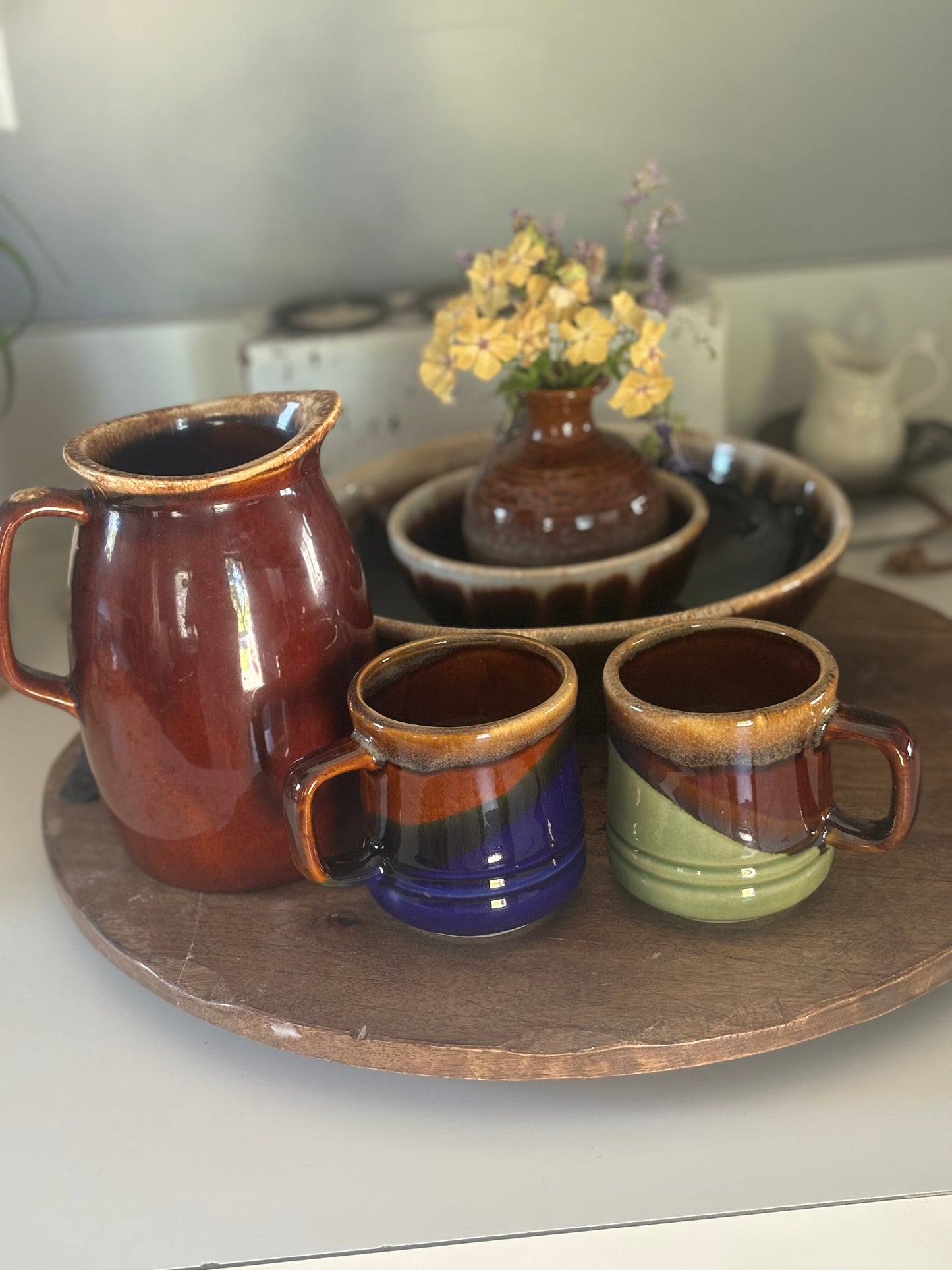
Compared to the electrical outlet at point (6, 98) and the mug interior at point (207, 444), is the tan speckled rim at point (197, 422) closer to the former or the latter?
the mug interior at point (207, 444)

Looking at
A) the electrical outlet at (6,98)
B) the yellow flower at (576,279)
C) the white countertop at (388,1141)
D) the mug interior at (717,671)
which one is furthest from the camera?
the electrical outlet at (6,98)

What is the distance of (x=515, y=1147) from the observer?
1.49 ft

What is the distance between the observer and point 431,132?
95cm

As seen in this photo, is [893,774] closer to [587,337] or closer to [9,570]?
[587,337]

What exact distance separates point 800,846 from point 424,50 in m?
0.72

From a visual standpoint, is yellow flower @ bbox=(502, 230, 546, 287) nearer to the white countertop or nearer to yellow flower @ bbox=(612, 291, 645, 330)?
yellow flower @ bbox=(612, 291, 645, 330)

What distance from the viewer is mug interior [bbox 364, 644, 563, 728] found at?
53 cm

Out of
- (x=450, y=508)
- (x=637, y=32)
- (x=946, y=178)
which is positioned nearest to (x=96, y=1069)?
(x=450, y=508)

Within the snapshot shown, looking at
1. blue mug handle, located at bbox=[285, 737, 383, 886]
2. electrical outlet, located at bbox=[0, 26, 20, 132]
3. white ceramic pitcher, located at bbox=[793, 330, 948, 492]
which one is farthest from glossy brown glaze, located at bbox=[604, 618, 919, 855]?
electrical outlet, located at bbox=[0, 26, 20, 132]

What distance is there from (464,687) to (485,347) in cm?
20

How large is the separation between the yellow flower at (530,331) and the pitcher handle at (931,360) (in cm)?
46

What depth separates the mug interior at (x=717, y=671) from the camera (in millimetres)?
532

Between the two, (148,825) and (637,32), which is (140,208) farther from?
(148,825)

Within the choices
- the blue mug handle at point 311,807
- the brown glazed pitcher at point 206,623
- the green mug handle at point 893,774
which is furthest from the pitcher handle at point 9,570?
the green mug handle at point 893,774
